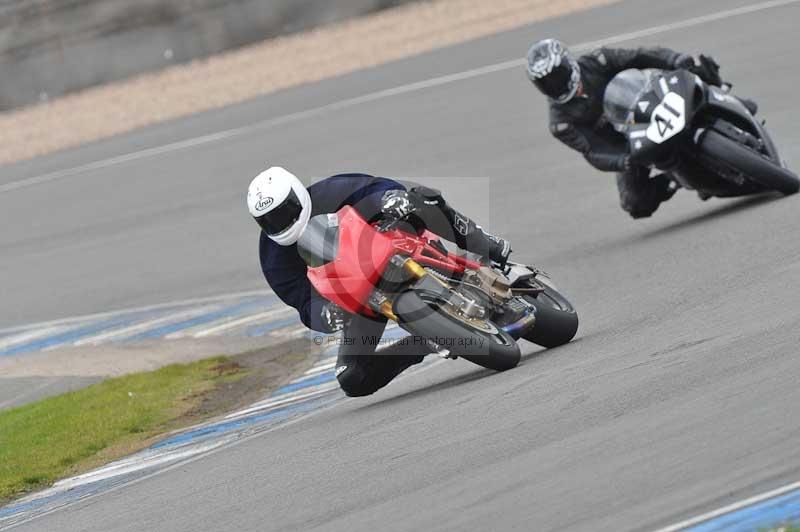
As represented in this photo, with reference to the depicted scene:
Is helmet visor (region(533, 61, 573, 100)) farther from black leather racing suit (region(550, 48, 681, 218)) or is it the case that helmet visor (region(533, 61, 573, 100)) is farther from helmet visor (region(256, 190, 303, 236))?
helmet visor (region(256, 190, 303, 236))

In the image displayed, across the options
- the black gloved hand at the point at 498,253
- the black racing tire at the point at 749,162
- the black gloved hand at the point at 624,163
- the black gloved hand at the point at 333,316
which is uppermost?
the black gloved hand at the point at 333,316

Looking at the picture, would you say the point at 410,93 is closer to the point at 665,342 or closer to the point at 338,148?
the point at 338,148

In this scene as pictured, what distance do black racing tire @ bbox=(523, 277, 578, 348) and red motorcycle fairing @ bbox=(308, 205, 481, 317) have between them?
71cm

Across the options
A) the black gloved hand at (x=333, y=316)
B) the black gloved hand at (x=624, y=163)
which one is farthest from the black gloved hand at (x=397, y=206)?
the black gloved hand at (x=624, y=163)

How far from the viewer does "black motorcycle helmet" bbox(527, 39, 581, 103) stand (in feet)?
36.9

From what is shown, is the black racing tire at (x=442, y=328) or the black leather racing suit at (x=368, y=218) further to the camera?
the black leather racing suit at (x=368, y=218)

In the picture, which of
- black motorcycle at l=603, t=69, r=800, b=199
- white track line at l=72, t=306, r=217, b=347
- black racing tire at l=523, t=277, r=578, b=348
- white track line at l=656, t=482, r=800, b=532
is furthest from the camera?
white track line at l=72, t=306, r=217, b=347

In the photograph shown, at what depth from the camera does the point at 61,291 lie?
47.8 feet

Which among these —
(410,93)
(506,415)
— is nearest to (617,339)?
(506,415)

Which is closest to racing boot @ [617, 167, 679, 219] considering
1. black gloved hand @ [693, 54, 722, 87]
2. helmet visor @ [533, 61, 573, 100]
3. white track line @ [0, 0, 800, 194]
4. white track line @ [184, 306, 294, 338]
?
helmet visor @ [533, 61, 573, 100]

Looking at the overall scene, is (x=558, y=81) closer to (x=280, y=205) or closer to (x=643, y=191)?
(x=643, y=191)

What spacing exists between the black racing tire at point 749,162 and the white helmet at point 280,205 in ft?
12.3

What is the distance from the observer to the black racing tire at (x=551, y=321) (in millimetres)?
8555

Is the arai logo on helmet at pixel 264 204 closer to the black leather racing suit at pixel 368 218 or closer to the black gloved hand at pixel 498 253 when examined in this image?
the black leather racing suit at pixel 368 218
